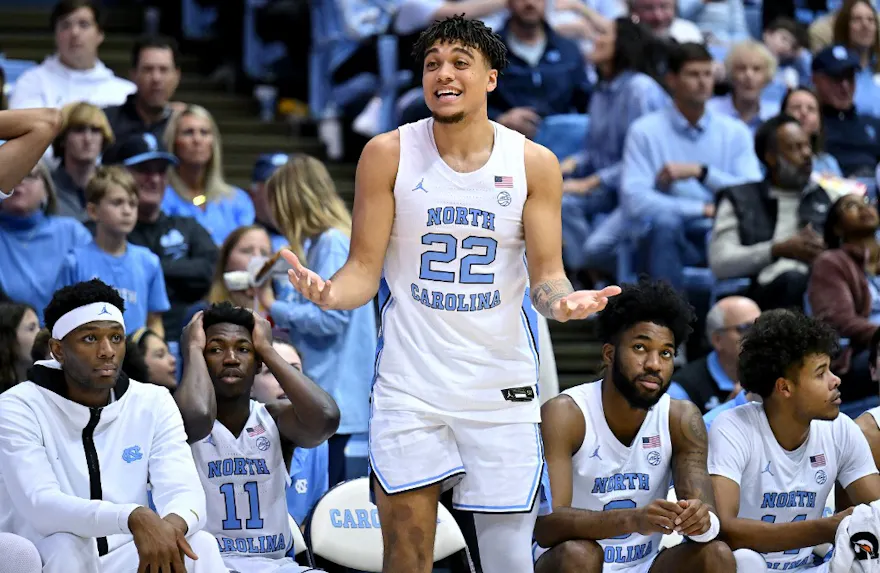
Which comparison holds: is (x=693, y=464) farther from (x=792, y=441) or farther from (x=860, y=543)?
(x=860, y=543)

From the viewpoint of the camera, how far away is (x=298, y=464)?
6.48m

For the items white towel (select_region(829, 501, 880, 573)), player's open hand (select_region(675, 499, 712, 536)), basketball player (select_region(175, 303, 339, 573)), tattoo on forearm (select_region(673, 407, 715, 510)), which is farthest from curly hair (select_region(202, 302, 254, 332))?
white towel (select_region(829, 501, 880, 573))

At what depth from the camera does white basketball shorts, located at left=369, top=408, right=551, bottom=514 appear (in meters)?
4.62

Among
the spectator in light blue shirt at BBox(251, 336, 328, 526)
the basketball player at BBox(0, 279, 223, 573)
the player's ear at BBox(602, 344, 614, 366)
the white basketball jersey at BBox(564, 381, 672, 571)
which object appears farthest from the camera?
the spectator in light blue shirt at BBox(251, 336, 328, 526)

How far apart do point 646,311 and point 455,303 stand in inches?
49.8

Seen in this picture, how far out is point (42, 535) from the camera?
17.2 feet

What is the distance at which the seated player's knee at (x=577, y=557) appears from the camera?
17.4 ft

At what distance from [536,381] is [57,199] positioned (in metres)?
4.08

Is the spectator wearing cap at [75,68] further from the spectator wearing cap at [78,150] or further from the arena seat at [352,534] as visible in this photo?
the arena seat at [352,534]

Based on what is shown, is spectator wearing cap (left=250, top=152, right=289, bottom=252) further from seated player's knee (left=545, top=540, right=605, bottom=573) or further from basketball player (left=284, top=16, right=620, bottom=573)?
basketball player (left=284, top=16, right=620, bottom=573)

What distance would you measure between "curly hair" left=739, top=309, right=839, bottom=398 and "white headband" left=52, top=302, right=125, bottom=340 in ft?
8.05

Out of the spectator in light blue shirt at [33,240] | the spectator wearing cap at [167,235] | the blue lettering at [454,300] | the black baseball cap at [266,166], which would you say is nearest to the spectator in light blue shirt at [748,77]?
the black baseball cap at [266,166]

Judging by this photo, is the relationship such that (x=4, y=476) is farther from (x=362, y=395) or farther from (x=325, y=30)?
(x=325, y=30)

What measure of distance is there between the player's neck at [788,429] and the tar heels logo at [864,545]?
22.8 inches
